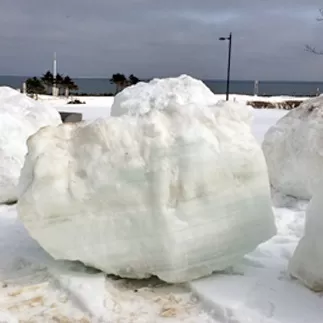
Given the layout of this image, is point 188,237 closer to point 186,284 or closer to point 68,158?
point 186,284

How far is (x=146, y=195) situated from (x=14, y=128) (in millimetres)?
3391

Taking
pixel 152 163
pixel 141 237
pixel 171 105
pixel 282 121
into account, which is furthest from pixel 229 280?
pixel 282 121

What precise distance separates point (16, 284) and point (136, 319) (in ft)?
3.24

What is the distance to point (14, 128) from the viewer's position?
6605 millimetres

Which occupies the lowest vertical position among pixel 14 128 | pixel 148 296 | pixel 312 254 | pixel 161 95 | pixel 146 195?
pixel 148 296

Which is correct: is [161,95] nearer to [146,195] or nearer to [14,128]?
[14,128]

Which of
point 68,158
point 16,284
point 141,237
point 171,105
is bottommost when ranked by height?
point 16,284

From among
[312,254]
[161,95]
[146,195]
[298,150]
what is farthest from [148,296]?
[161,95]

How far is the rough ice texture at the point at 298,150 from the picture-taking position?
5.85m

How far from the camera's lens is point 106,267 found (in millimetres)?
3801

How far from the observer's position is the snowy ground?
336 cm

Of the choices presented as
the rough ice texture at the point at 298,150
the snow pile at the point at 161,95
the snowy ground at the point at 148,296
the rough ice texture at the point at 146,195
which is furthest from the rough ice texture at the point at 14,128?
the rough ice texture at the point at 298,150

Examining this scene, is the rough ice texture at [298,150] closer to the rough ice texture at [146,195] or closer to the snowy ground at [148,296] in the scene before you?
the snowy ground at [148,296]

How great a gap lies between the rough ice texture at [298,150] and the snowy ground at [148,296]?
5.88 ft
